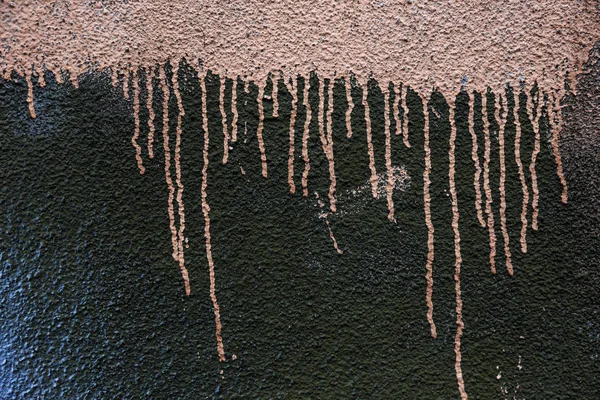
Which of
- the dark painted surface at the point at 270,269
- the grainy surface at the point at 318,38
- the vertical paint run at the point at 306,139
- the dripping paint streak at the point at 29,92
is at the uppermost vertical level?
the grainy surface at the point at 318,38

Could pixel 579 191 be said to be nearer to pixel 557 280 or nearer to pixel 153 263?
pixel 557 280

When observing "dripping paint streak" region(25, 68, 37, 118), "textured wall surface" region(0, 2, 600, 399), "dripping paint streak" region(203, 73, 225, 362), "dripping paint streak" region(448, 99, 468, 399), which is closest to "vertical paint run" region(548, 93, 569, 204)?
"textured wall surface" region(0, 2, 600, 399)

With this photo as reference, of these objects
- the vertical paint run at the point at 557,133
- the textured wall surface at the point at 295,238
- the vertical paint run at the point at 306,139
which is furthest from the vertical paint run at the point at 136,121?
the vertical paint run at the point at 557,133

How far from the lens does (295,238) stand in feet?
2.45

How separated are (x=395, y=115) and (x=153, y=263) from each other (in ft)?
1.24

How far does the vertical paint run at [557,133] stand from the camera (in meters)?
0.75

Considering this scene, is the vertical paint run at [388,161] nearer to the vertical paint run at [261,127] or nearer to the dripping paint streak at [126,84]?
the vertical paint run at [261,127]

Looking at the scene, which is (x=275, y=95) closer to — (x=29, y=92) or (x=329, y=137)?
(x=329, y=137)

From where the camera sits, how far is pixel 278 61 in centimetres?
76

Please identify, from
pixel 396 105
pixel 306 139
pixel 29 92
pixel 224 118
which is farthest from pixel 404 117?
pixel 29 92

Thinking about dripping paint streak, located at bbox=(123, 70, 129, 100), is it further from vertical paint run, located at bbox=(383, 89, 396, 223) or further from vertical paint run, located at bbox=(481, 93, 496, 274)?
vertical paint run, located at bbox=(481, 93, 496, 274)

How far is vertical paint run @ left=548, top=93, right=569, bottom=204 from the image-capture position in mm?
747

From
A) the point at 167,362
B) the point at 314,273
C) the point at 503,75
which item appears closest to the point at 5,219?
the point at 167,362

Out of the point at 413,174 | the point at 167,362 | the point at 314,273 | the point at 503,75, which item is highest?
the point at 503,75
